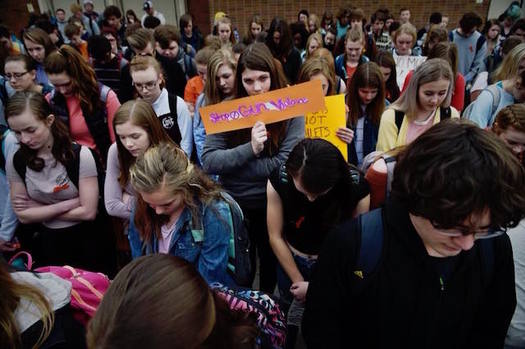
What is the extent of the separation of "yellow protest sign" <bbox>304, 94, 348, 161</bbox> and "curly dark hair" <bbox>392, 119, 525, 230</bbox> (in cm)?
149

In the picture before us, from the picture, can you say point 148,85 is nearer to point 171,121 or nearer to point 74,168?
point 171,121

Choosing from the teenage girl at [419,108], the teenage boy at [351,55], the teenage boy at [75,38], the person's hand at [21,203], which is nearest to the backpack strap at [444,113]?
the teenage girl at [419,108]

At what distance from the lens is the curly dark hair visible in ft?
3.07

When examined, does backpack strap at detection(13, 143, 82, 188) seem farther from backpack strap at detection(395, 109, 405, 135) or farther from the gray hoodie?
backpack strap at detection(395, 109, 405, 135)

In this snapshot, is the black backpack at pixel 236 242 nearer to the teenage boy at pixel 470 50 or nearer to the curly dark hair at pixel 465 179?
the curly dark hair at pixel 465 179

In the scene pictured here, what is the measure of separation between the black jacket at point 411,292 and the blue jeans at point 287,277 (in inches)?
26.8

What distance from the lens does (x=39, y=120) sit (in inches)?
86.4

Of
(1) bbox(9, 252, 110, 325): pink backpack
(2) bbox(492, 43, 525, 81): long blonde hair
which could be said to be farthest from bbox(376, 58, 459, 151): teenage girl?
(1) bbox(9, 252, 110, 325): pink backpack

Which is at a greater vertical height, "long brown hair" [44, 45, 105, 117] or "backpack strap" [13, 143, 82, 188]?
"long brown hair" [44, 45, 105, 117]

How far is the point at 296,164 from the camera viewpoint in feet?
5.51

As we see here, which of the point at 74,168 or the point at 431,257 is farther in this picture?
the point at 74,168

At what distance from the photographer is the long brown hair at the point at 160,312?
913 mm

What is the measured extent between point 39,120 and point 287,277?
69.8 inches

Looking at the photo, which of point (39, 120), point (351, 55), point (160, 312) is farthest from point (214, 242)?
point (351, 55)
